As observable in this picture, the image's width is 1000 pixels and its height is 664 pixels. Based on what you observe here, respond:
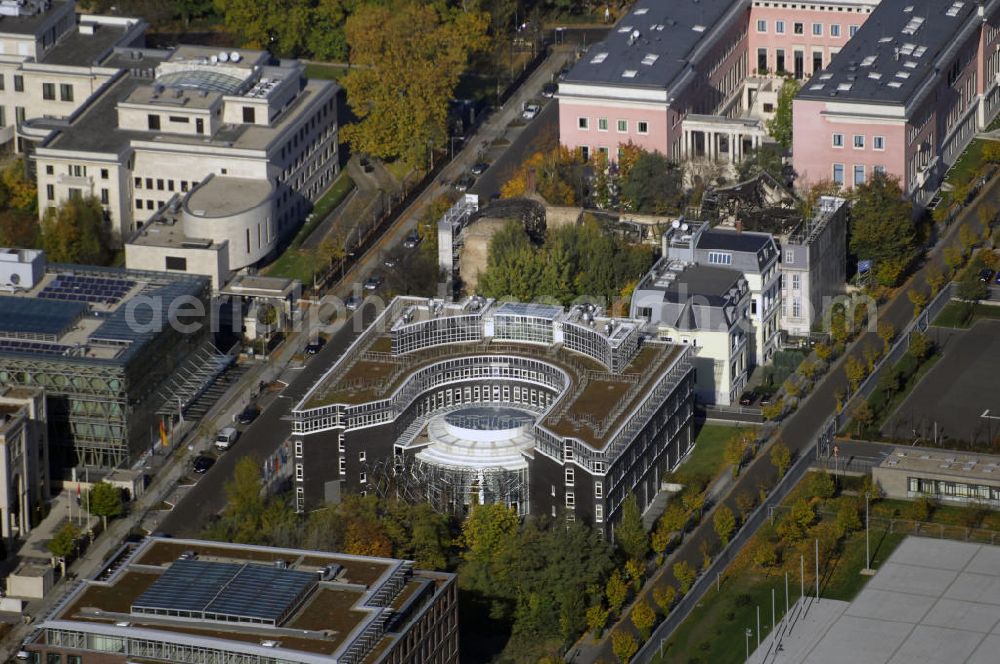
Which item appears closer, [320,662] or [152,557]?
[320,662]

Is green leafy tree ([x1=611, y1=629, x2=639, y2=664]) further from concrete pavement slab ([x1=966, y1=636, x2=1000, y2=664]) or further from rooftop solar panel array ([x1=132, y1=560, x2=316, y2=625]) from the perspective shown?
concrete pavement slab ([x1=966, y1=636, x2=1000, y2=664])

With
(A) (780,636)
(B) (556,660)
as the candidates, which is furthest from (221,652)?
(A) (780,636)

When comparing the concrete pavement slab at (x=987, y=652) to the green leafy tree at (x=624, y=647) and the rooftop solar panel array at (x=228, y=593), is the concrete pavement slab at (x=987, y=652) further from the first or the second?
the rooftop solar panel array at (x=228, y=593)

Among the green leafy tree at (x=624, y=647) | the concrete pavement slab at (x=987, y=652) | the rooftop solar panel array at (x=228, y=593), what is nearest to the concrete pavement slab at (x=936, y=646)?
the concrete pavement slab at (x=987, y=652)

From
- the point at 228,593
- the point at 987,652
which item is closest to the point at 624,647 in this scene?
the point at 987,652

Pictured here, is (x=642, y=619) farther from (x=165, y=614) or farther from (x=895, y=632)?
(x=165, y=614)

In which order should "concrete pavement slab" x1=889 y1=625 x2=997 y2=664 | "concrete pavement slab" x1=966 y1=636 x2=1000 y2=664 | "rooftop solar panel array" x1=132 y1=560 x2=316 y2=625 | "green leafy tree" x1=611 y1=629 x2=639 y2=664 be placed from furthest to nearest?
"green leafy tree" x1=611 y1=629 x2=639 y2=664 → "concrete pavement slab" x1=889 y1=625 x2=997 y2=664 → "concrete pavement slab" x1=966 y1=636 x2=1000 y2=664 → "rooftop solar panel array" x1=132 y1=560 x2=316 y2=625

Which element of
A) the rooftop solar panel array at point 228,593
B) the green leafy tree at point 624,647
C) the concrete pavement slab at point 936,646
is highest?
the rooftop solar panel array at point 228,593

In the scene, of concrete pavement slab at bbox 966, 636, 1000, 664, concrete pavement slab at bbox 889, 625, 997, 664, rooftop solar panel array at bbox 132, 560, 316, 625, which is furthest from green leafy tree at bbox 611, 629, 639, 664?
concrete pavement slab at bbox 966, 636, 1000, 664

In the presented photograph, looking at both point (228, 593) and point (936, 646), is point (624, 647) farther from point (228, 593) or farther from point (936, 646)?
point (228, 593)
